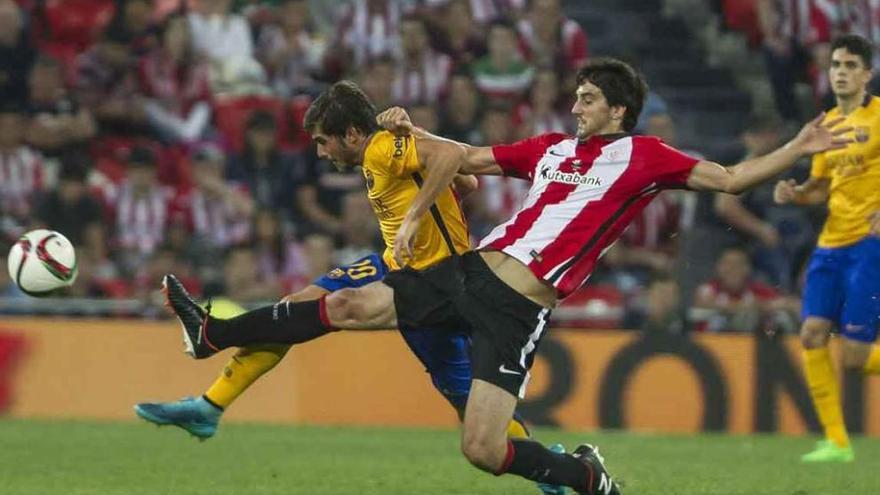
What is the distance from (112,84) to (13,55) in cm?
90

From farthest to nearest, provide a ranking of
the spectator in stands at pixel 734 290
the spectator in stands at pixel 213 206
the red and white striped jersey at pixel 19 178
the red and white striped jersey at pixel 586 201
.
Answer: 1. the spectator in stands at pixel 213 206
2. the red and white striped jersey at pixel 19 178
3. the spectator in stands at pixel 734 290
4. the red and white striped jersey at pixel 586 201

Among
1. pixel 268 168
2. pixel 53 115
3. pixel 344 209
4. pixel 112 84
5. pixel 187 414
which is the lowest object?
pixel 344 209

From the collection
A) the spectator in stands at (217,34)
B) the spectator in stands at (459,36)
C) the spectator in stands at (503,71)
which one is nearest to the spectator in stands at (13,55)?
the spectator in stands at (217,34)

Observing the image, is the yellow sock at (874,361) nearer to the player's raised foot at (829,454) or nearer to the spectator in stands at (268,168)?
the player's raised foot at (829,454)

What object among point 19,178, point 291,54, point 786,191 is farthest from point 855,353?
point 19,178

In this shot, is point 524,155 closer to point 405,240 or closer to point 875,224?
point 405,240

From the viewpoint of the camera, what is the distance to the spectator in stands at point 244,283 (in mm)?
14188

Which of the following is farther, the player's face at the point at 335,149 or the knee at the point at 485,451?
the player's face at the point at 335,149

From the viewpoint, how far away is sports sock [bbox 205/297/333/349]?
7.74 metres

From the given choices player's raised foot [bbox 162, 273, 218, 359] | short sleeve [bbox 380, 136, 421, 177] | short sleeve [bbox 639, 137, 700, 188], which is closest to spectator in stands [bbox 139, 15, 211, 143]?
player's raised foot [bbox 162, 273, 218, 359]

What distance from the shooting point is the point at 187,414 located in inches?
319

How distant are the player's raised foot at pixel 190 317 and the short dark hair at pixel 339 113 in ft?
3.03

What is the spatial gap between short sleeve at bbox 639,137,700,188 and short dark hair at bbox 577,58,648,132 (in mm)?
224

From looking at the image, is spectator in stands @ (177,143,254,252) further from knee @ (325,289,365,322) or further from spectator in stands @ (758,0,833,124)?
knee @ (325,289,365,322)
